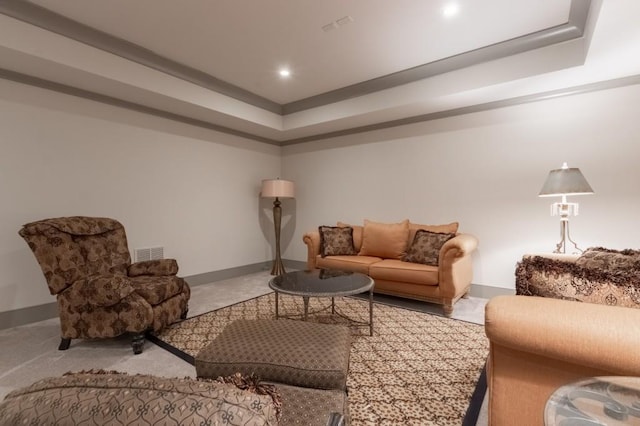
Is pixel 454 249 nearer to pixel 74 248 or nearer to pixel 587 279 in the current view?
pixel 587 279

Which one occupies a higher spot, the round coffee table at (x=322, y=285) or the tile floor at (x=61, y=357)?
the round coffee table at (x=322, y=285)

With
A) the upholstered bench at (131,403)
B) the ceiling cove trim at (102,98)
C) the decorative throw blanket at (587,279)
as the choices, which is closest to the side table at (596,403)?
the decorative throw blanket at (587,279)

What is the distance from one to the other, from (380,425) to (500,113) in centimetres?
359

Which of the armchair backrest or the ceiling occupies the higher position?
the ceiling

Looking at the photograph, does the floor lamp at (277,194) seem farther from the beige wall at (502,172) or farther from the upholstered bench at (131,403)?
the upholstered bench at (131,403)

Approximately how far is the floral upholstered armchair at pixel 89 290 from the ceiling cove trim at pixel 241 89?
1.66 metres

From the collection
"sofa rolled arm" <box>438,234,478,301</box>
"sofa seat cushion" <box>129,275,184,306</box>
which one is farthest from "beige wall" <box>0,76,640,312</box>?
"sofa seat cushion" <box>129,275,184,306</box>

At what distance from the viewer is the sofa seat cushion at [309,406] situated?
0.99 meters

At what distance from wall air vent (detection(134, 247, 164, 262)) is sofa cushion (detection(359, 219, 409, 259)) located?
8.74 ft

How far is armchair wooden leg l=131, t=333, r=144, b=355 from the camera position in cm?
234

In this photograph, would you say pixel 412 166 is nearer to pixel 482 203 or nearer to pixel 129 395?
pixel 482 203

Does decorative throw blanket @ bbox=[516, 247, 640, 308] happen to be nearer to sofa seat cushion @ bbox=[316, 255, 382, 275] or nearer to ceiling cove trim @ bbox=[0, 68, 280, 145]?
sofa seat cushion @ bbox=[316, 255, 382, 275]

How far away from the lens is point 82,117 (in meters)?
3.26

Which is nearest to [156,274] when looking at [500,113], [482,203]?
[482,203]
